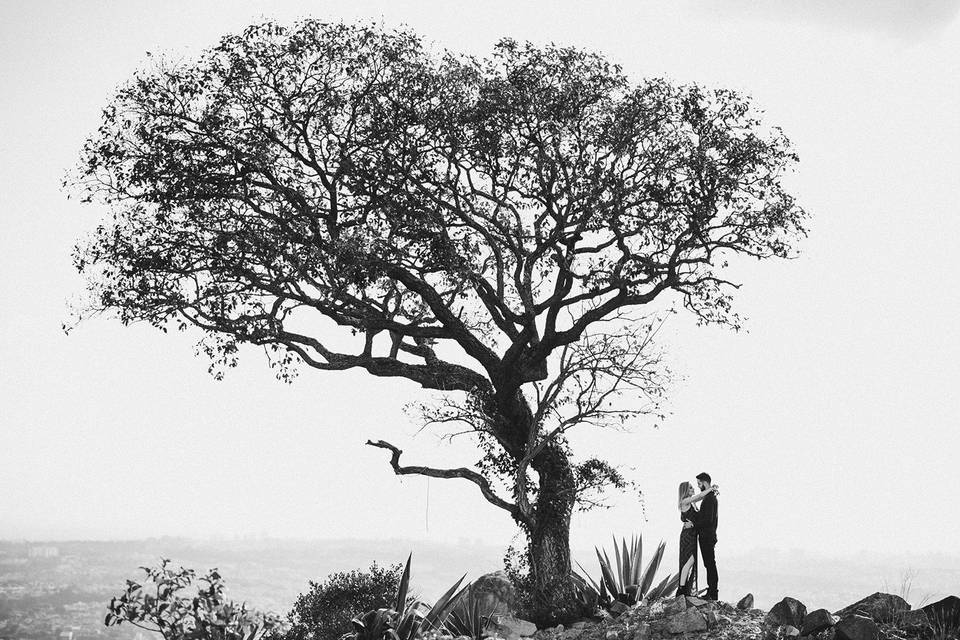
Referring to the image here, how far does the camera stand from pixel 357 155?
16031 millimetres

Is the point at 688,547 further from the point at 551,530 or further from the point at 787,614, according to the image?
the point at 551,530

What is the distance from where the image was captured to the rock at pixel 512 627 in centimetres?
1420

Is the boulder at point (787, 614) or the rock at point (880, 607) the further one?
the boulder at point (787, 614)

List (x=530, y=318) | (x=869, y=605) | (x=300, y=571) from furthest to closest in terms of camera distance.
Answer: (x=300, y=571) < (x=530, y=318) < (x=869, y=605)

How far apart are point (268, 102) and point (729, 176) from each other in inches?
320

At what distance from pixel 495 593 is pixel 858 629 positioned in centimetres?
648

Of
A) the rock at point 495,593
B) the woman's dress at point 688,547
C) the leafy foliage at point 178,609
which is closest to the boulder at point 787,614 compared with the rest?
the woman's dress at point 688,547

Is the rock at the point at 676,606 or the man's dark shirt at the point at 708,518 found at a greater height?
the man's dark shirt at the point at 708,518

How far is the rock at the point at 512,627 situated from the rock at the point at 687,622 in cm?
295

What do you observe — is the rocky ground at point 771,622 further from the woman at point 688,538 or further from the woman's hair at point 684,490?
the woman's hair at point 684,490

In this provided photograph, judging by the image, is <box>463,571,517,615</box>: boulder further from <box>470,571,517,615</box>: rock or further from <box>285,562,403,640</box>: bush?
<box>285,562,403,640</box>: bush

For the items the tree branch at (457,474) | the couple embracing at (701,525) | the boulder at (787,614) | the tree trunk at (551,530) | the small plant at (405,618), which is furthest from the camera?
the tree branch at (457,474)

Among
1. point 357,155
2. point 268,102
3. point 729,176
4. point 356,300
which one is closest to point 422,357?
point 356,300

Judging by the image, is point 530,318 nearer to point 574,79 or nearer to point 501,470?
point 501,470
